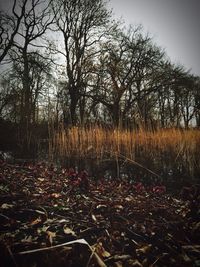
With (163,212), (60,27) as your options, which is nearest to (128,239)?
(163,212)

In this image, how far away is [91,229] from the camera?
135cm

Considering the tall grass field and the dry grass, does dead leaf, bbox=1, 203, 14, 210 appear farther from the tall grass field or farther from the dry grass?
the dry grass

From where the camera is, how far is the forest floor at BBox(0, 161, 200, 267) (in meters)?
1.08

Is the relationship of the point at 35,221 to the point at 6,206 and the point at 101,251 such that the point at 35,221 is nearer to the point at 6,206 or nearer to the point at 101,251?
the point at 6,206

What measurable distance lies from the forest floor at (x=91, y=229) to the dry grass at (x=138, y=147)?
1.47m

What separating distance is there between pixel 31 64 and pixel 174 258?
468 inches

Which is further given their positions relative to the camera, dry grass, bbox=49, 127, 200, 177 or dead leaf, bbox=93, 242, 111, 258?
dry grass, bbox=49, 127, 200, 177

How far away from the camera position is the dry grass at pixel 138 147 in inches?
140

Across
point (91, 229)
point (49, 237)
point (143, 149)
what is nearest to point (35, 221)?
point (49, 237)

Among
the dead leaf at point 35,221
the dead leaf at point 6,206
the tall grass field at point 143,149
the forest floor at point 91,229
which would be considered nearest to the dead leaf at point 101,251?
the forest floor at point 91,229

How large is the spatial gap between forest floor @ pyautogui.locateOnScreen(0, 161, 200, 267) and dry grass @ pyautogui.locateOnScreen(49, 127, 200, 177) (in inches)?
57.7

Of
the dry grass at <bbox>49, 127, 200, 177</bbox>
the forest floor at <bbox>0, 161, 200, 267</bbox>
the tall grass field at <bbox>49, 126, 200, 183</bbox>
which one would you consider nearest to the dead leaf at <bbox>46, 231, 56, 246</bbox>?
the forest floor at <bbox>0, 161, 200, 267</bbox>

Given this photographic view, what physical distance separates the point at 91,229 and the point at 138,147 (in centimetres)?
265

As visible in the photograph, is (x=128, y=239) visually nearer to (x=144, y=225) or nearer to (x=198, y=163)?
(x=144, y=225)
